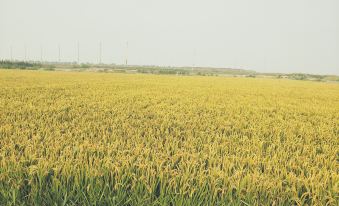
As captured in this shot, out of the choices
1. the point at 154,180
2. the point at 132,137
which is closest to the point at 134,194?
the point at 154,180

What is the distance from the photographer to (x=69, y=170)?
101 inches

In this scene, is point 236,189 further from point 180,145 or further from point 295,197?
point 180,145

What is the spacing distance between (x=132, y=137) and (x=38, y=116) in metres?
3.09

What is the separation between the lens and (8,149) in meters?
3.22

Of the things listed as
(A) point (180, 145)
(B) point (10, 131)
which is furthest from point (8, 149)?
(A) point (180, 145)

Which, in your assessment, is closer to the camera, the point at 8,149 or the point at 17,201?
the point at 17,201

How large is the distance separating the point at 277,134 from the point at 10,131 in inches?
193

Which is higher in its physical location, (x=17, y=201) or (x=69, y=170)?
(x=69, y=170)

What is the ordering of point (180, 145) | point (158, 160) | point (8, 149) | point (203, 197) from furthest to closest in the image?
point (180, 145) < point (8, 149) < point (158, 160) < point (203, 197)

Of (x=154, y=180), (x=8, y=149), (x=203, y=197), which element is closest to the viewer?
(x=203, y=197)

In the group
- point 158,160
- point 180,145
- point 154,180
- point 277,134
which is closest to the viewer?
point 154,180

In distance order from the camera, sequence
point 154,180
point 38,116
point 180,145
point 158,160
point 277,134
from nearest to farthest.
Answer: point 154,180 → point 158,160 → point 180,145 → point 277,134 → point 38,116

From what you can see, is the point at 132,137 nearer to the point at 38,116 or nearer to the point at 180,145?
the point at 180,145

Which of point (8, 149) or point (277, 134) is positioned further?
point (277, 134)
